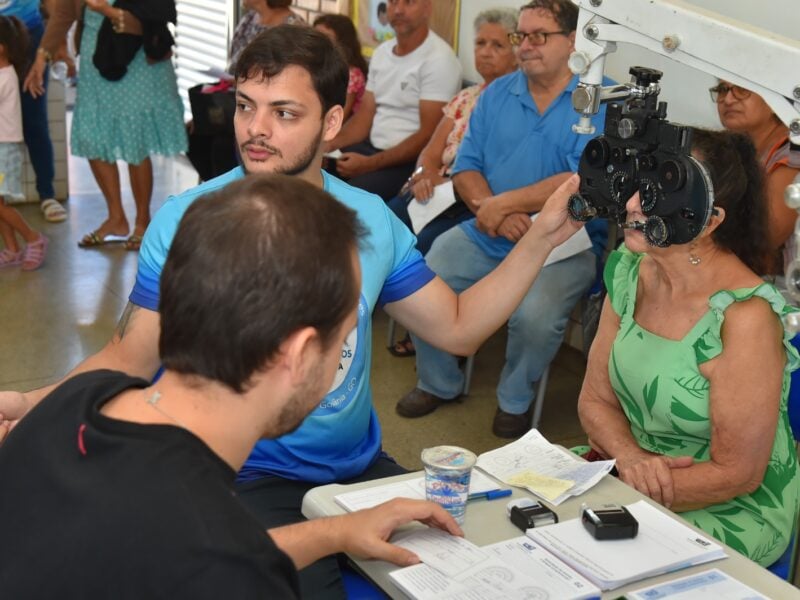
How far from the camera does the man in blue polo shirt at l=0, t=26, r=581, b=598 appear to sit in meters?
2.07

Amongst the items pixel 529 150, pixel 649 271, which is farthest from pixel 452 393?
pixel 649 271

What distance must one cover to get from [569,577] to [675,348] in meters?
0.80

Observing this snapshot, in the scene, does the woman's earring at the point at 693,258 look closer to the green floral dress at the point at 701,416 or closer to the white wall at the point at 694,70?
the green floral dress at the point at 701,416

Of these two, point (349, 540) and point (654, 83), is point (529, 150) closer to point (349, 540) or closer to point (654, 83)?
point (654, 83)

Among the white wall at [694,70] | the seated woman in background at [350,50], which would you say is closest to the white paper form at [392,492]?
the white wall at [694,70]

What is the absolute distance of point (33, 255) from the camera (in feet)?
16.9

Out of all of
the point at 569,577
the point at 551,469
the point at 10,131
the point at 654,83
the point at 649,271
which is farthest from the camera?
the point at 10,131

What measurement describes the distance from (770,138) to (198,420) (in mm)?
2524

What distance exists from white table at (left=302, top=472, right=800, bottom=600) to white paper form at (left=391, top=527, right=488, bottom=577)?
0.04 m

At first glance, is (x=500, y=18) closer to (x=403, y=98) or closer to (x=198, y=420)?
(x=403, y=98)

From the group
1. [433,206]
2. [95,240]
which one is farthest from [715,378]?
[95,240]

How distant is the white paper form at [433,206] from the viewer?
4203 mm

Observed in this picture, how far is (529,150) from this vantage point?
388cm

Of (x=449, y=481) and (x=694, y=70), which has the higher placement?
(x=694, y=70)
